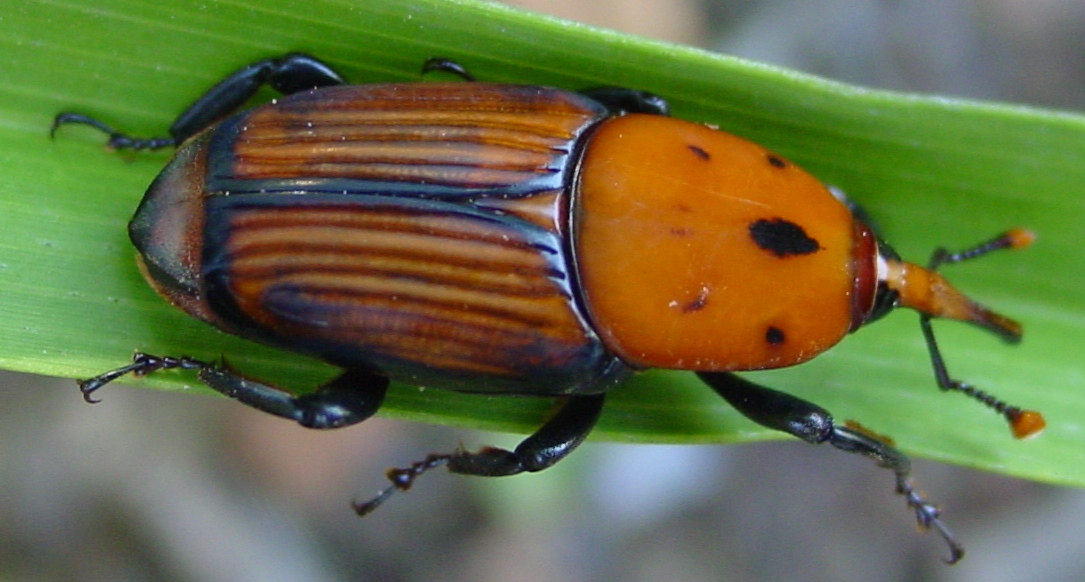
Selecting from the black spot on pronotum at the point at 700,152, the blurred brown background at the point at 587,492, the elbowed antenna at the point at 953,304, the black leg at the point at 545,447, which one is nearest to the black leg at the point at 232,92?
the black spot on pronotum at the point at 700,152

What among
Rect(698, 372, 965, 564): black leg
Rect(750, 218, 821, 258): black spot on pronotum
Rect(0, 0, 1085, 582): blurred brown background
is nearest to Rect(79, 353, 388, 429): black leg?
Rect(698, 372, 965, 564): black leg

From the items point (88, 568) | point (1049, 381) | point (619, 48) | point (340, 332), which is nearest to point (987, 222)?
point (1049, 381)

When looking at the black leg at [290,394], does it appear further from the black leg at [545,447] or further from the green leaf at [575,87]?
the black leg at [545,447]

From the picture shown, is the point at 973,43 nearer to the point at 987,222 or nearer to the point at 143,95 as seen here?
the point at 987,222

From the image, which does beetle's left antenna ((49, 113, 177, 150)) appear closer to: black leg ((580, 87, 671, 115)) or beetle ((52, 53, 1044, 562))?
beetle ((52, 53, 1044, 562))

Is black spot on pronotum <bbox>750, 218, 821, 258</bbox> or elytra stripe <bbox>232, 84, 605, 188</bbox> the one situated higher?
elytra stripe <bbox>232, 84, 605, 188</bbox>

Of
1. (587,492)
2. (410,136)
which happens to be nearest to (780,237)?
(410,136)
